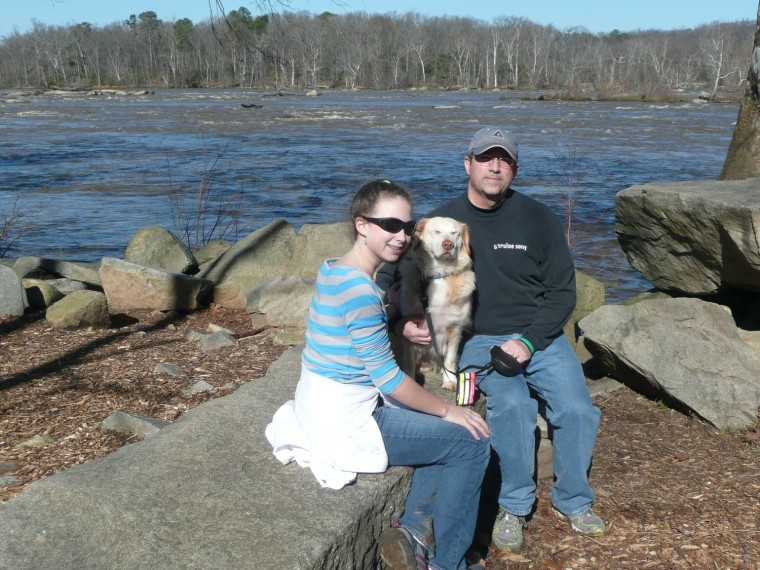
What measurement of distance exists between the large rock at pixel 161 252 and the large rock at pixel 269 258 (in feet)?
2.53

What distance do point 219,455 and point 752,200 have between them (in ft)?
12.0

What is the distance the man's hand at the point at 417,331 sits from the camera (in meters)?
3.98

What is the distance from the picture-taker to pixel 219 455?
3.52 meters

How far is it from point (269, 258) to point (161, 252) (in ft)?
5.65

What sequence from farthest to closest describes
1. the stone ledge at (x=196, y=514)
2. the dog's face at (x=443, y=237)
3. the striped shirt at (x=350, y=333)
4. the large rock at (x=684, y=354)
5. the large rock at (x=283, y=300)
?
1. the large rock at (x=283, y=300)
2. the large rock at (x=684, y=354)
3. the dog's face at (x=443, y=237)
4. the striped shirt at (x=350, y=333)
5. the stone ledge at (x=196, y=514)

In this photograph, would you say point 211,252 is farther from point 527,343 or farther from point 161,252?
point 527,343

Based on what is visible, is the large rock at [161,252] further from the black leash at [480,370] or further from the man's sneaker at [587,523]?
the man's sneaker at [587,523]

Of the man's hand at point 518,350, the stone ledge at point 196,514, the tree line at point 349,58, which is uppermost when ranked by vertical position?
the man's hand at point 518,350

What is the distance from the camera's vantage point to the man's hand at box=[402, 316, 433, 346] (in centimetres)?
398

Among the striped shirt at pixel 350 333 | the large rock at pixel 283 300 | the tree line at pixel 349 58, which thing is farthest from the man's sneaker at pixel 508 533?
the tree line at pixel 349 58

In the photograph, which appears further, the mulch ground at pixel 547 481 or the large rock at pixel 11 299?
the large rock at pixel 11 299

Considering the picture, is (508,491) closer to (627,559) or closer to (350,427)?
(627,559)

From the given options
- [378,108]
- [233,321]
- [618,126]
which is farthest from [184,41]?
[233,321]

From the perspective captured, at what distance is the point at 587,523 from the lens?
392 centimetres
